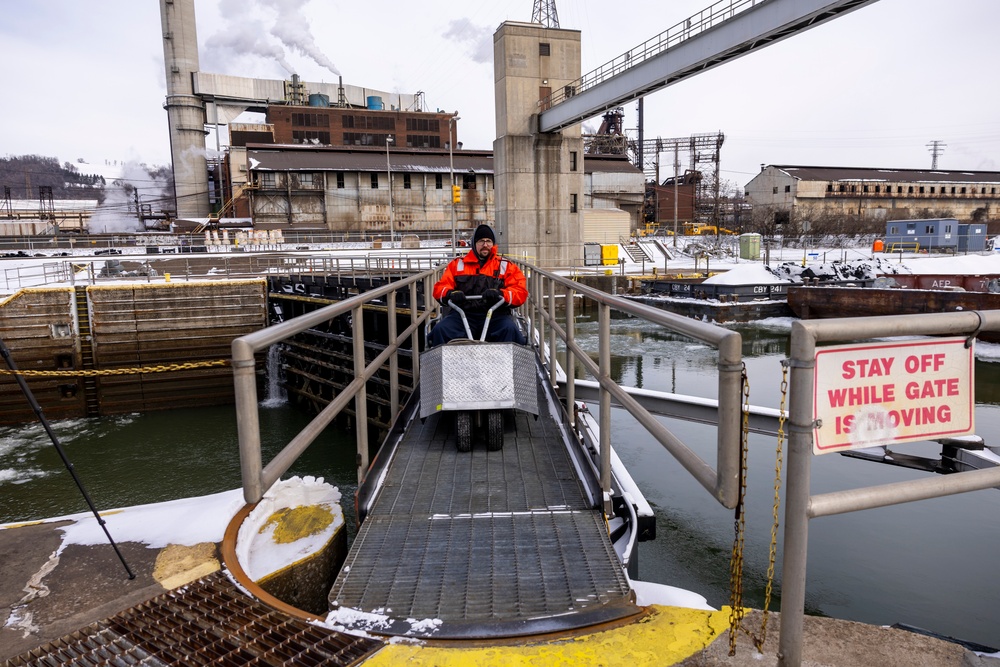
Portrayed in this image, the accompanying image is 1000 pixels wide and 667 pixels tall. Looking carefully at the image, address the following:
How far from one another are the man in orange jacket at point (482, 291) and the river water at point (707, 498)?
3625mm

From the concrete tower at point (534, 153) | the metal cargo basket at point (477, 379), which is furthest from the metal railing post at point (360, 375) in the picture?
the concrete tower at point (534, 153)

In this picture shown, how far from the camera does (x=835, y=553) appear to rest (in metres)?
7.20

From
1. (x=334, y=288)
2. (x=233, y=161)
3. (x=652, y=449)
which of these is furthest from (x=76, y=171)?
(x=652, y=449)

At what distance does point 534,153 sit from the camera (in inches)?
1227

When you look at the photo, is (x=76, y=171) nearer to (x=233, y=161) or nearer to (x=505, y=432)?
(x=233, y=161)

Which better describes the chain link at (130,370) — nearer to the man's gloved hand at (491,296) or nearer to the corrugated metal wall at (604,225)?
the man's gloved hand at (491,296)

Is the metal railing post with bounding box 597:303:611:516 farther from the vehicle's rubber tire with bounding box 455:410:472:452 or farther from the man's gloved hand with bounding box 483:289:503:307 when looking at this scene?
the man's gloved hand with bounding box 483:289:503:307

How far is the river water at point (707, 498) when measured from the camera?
6480mm

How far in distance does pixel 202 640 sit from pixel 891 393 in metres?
2.80

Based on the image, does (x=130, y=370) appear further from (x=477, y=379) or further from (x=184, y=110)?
(x=184, y=110)

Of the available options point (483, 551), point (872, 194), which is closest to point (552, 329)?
point (483, 551)

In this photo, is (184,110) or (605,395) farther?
(184,110)

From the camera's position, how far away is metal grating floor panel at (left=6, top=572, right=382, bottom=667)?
2402mm

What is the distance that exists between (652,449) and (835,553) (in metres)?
3.93
